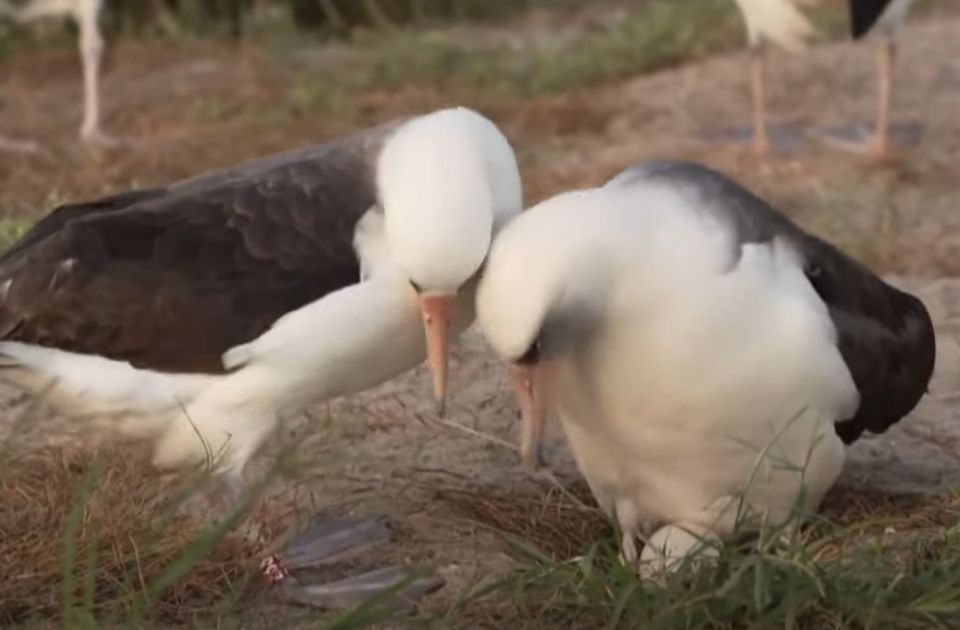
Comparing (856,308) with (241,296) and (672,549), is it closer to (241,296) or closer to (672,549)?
(672,549)

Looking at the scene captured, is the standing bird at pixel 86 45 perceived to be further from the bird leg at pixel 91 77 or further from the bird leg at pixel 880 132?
the bird leg at pixel 880 132

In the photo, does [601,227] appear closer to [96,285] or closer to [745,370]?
[745,370]

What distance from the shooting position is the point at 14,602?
3406 millimetres

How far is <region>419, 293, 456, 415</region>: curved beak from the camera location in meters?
3.61

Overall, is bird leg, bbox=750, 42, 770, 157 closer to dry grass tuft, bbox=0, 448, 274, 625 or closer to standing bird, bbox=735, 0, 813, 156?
standing bird, bbox=735, 0, 813, 156

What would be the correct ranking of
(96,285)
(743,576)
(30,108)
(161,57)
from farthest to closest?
(161,57)
(30,108)
(96,285)
(743,576)

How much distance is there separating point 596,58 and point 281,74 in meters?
1.77

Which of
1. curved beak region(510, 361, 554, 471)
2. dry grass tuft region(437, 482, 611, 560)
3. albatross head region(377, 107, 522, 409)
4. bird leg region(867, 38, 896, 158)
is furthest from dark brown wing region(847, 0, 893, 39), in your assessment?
curved beak region(510, 361, 554, 471)

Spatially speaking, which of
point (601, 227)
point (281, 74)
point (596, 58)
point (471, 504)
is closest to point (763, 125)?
point (596, 58)

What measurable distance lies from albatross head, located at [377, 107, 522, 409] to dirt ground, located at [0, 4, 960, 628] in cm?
35

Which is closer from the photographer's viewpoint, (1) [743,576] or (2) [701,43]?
(1) [743,576]

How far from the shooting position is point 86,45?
31.9 feet

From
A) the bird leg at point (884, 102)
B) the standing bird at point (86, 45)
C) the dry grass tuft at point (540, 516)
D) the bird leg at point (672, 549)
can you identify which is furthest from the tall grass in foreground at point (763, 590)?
the standing bird at point (86, 45)

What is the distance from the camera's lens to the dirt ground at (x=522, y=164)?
430 cm
